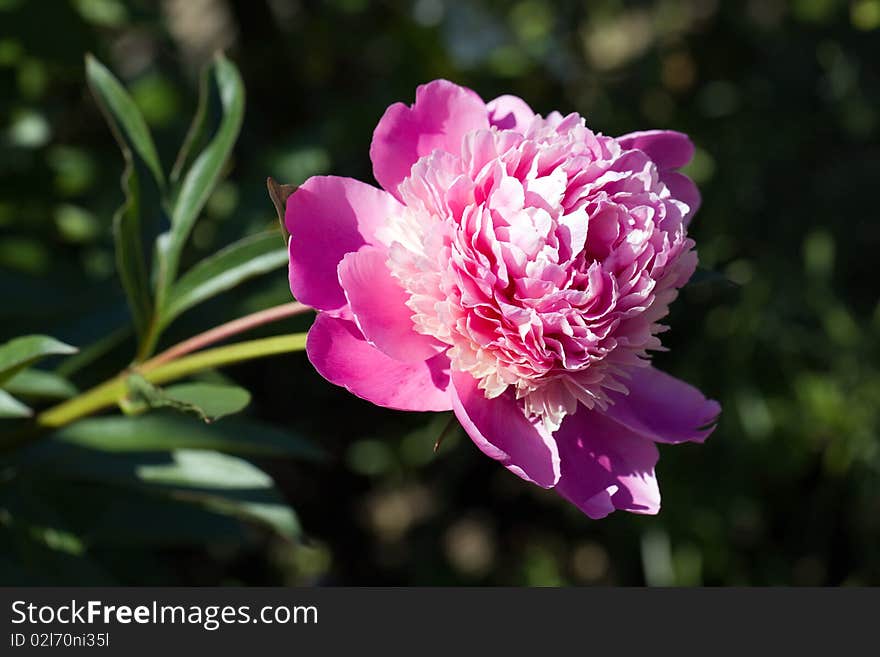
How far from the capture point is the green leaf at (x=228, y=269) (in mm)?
965

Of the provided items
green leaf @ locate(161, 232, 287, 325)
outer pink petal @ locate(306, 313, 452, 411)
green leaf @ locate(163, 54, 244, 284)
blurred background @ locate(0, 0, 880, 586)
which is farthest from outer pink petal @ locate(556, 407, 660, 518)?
blurred background @ locate(0, 0, 880, 586)

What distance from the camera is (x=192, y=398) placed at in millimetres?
849

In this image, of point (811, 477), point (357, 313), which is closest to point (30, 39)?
point (357, 313)

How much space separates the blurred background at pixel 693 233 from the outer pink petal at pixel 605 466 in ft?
3.23

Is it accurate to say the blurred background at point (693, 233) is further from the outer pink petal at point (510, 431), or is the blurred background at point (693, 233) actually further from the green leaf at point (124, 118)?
the outer pink petal at point (510, 431)

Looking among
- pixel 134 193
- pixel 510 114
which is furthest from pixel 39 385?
pixel 510 114

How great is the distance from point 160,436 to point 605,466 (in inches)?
22.3

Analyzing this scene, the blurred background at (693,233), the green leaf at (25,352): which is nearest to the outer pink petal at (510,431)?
the green leaf at (25,352)

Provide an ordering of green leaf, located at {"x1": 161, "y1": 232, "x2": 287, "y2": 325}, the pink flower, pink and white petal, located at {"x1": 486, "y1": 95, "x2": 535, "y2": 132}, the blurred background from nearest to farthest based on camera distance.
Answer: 1. the pink flower
2. pink and white petal, located at {"x1": 486, "y1": 95, "x2": 535, "y2": 132}
3. green leaf, located at {"x1": 161, "y1": 232, "x2": 287, "y2": 325}
4. the blurred background

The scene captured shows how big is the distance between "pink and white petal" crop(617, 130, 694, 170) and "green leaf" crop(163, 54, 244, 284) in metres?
0.42

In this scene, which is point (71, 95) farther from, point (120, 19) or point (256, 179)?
point (256, 179)

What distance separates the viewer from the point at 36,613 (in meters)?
1.07

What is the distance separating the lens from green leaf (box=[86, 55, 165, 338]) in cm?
97

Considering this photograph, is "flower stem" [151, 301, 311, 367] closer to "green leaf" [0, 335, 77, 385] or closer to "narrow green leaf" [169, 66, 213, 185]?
"green leaf" [0, 335, 77, 385]
